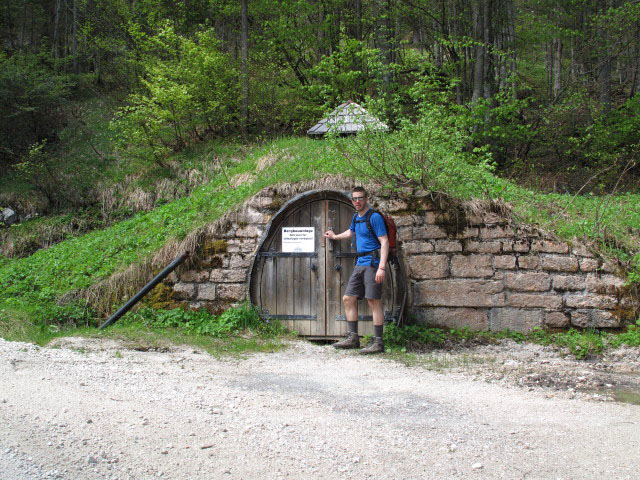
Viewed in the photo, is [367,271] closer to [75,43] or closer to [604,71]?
[604,71]

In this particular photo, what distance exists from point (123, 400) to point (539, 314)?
5347 mm

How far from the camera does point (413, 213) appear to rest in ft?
23.7

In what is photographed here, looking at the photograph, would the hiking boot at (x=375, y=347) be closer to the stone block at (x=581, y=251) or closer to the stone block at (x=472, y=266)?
the stone block at (x=472, y=266)

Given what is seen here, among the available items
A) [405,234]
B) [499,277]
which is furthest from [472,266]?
[405,234]

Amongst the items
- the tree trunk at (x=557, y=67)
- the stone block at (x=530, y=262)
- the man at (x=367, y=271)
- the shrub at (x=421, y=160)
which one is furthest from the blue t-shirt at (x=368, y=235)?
the tree trunk at (x=557, y=67)

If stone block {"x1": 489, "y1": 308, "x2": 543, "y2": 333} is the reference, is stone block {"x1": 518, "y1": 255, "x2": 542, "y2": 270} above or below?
above

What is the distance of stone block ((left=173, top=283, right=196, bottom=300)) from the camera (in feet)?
24.4

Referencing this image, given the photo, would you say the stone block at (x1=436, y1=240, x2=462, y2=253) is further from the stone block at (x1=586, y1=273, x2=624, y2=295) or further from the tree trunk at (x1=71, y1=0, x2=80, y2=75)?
the tree trunk at (x1=71, y1=0, x2=80, y2=75)

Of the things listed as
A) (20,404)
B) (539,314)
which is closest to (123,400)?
(20,404)

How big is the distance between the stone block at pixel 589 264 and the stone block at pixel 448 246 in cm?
160

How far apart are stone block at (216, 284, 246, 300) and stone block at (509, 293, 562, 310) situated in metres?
3.78

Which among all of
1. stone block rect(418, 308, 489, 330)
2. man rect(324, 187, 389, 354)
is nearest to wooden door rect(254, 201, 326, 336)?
man rect(324, 187, 389, 354)

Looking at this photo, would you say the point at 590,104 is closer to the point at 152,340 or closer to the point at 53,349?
the point at 152,340

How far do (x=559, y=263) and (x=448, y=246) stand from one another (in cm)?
147
